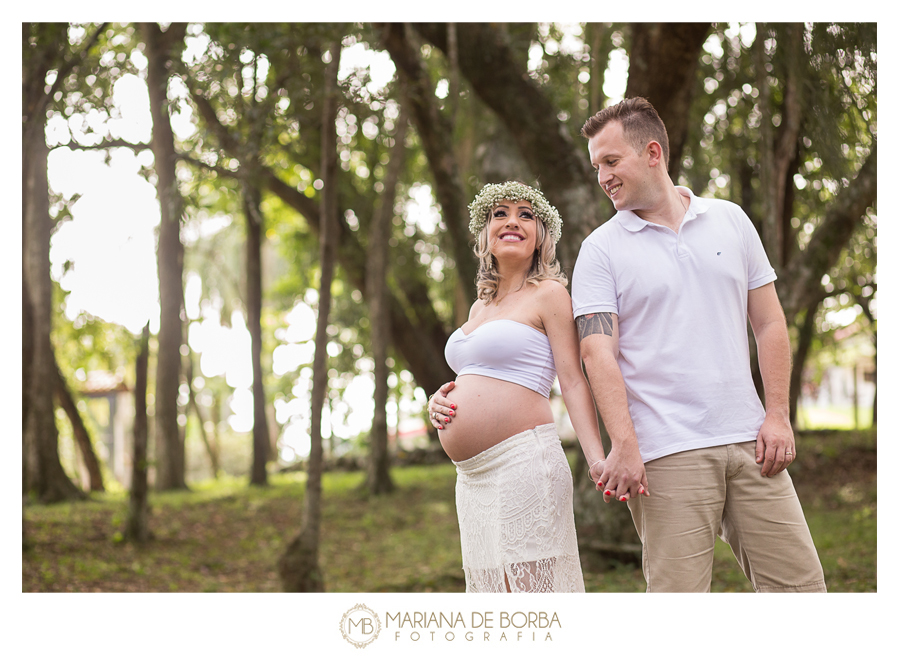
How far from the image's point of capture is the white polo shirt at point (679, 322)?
2219 mm

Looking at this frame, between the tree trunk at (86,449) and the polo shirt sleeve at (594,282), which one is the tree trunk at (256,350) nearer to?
the tree trunk at (86,449)

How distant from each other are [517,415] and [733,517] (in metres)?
0.74

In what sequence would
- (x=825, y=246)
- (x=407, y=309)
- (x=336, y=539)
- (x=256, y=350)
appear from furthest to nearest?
(x=256, y=350)
(x=407, y=309)
(x=336, y=539)
(x=825, y=246)

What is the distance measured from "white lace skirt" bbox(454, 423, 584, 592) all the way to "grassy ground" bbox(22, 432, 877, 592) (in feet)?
→ 7.93

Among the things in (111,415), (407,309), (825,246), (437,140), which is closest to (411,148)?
(407,309)

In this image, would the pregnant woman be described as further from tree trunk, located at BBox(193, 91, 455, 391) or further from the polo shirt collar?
tree trunk, located at BBox(193, 91, 455, 391)

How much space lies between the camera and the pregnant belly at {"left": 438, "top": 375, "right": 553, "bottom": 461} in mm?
2492
